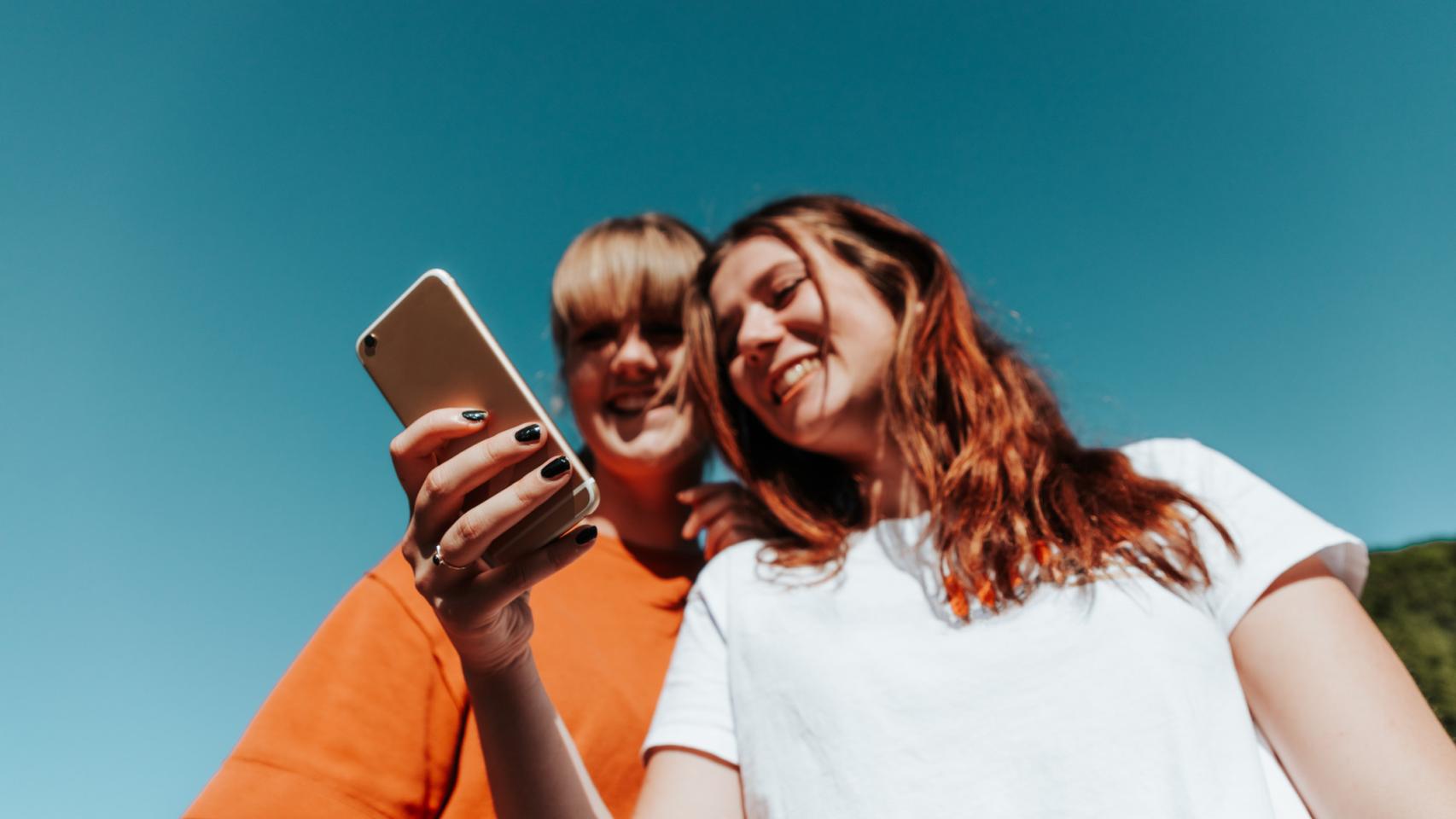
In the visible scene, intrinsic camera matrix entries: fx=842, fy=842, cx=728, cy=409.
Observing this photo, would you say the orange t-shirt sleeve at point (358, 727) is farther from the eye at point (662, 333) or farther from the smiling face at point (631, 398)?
the eye at point (662, 333)

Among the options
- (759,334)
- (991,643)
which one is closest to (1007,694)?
(991,643)

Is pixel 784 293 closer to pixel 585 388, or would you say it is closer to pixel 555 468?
pixel 585 388

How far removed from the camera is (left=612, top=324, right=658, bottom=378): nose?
10.4 ft

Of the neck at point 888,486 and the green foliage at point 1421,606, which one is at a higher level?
the neck at point 888,486

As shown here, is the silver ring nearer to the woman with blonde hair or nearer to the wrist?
the woman with blonde hair

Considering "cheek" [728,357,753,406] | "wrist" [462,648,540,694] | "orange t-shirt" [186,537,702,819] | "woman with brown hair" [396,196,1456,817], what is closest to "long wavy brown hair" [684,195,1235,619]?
"woman with brown hair" [396,196,1456,817]

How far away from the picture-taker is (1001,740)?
1.76 m

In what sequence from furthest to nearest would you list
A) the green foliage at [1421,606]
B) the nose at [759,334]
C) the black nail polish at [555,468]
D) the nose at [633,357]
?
the green foliage at [1421,606] → the nose at [633,357] → the nose at [759,334] → the black nail polish at [555,468]

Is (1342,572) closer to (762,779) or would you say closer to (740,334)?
(762,779)

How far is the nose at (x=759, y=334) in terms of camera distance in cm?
270

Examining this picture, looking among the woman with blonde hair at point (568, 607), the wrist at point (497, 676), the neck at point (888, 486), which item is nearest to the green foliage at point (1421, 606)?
the neck at point (888, 486)

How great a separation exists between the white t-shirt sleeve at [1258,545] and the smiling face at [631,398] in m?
1.79

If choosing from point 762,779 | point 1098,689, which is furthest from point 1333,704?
point 762,779

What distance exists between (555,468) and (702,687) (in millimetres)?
807
